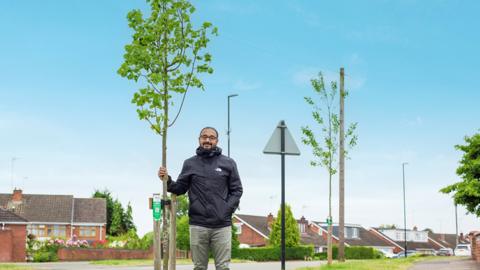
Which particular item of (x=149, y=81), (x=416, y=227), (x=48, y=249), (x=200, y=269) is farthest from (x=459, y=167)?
(x=416, y=227)

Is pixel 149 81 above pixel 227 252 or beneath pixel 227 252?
above

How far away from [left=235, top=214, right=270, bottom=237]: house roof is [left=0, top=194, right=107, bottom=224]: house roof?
52.3ft

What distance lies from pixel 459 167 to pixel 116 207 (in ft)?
183

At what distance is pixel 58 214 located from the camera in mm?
73750

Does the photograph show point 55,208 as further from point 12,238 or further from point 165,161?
point 165,161

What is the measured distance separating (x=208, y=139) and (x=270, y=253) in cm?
5078

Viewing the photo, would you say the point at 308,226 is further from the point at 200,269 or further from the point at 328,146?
the point at 200,269

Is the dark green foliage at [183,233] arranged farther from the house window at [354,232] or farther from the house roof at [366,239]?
the house window at [354,232]

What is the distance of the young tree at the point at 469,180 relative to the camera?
31.6m

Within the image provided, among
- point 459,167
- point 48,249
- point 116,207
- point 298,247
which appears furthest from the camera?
point 116,207

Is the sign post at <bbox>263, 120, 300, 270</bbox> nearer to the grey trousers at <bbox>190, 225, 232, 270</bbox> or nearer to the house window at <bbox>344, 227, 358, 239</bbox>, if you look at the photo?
the grey trousers at <bbox>190, 225, 232, 270</bbox>

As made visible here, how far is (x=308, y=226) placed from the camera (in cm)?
9000

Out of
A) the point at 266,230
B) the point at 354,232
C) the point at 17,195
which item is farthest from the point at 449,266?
the point at 354,232

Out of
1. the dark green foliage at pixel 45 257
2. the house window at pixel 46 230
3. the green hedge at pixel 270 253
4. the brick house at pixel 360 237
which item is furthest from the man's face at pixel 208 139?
the brick house at pixel 360 237
